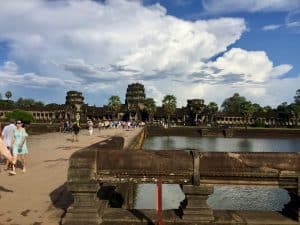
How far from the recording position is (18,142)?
13836 mm

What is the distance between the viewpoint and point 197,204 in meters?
6.77

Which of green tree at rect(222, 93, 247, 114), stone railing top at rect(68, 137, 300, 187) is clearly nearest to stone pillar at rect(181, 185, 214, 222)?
stone railing top at rect(68, 137, 300, 187)

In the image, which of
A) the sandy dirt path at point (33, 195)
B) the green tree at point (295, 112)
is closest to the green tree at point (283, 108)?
the green tree at point (295, 112)

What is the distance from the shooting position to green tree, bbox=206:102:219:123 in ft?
444

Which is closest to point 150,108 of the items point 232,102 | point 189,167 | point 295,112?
point 295,112

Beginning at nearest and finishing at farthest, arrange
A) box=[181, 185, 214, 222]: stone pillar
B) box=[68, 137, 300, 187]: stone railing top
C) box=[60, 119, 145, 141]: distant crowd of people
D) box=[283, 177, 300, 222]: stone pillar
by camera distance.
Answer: box=[181, 185, 214, 222]: stone pillar → box=[68, 137, 300, 187]: stone railing top → box=[283, 177, 300, 222]: stone pillar → box=[60, 119, 145, 141]: distant crowd of people

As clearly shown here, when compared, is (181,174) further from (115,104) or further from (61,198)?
(115,104)

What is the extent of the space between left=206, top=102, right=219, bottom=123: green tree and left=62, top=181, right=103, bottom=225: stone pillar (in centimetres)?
12826

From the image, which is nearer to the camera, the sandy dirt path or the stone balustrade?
the stone balustrade

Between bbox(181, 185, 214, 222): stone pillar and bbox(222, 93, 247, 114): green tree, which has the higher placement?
bbox(222, 93, 247, 114): green tree

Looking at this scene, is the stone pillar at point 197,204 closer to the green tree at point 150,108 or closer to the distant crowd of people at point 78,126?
the distant crowd of people at point 78,126

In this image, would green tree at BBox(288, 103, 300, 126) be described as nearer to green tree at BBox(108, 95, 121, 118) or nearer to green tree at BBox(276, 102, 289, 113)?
green tree at BBox(276, 102, 289, 113)

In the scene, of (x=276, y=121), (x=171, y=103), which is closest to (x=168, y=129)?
(x=171, y=103)

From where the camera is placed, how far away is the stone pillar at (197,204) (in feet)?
21.9
